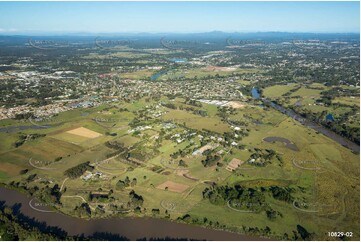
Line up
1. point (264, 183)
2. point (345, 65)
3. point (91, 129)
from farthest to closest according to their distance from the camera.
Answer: point (345, 65) → point (91, 129) → point (264, 183)

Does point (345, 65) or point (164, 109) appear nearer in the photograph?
point (164, 109)

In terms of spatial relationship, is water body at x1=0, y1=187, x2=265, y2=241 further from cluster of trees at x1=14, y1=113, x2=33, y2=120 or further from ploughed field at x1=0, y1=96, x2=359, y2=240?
cluster of trees at x1=14, y1=113, x2=33, y2=120

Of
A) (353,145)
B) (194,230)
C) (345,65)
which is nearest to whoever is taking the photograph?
(194,230)

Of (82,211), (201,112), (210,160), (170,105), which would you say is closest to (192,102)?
(170,105)

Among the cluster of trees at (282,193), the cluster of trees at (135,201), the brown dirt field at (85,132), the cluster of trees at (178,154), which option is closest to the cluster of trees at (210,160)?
the cluster of trees at (178,154)

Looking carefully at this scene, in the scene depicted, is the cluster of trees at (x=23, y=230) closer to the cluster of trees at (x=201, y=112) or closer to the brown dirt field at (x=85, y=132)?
the brown dirt field at (x=85, y=132)

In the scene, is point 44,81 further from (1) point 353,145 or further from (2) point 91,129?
(1) point 353,145

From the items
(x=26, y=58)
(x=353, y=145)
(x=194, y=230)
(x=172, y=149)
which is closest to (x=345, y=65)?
(x=353, y=145)
